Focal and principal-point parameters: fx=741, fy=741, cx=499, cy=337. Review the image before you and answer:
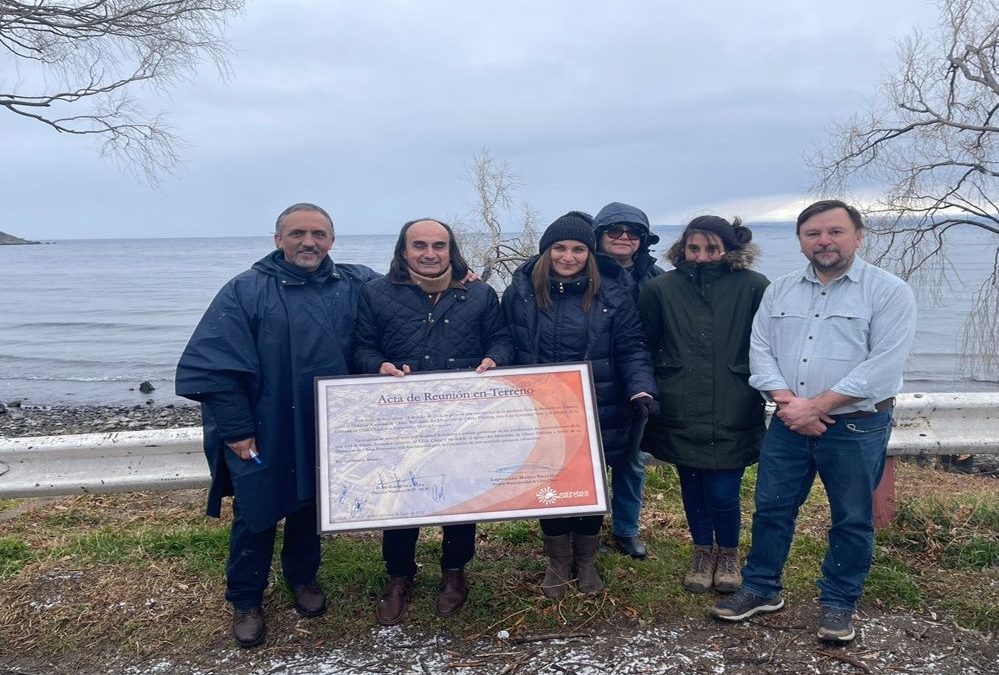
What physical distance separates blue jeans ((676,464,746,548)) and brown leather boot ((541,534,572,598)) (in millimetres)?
703

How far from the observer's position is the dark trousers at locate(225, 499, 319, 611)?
3639 mm

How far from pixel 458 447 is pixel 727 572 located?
1.62 m

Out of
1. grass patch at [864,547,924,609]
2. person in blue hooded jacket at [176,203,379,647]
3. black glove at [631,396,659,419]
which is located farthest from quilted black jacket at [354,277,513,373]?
grass patch at [864,547,924,609]

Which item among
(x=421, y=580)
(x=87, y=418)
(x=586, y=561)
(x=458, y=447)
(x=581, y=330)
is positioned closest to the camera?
(x=458, y=447)

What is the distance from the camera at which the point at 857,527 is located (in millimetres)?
3436

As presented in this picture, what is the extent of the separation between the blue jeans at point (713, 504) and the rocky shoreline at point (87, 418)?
441 inches

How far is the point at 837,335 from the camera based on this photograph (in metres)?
3.35

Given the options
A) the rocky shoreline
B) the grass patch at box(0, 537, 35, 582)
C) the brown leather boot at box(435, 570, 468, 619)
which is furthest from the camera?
the rocky shoreline

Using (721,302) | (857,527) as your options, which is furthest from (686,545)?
(721,302)

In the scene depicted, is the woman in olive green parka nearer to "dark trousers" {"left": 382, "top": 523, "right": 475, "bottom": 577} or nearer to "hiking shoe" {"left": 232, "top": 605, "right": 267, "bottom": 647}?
"dark trousers" {"left": 382, "top": 523, "right": 475, "bottom": 577}

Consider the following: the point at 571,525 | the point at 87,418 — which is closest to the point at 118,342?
the point at 87,418

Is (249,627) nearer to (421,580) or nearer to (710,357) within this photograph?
(421,580)

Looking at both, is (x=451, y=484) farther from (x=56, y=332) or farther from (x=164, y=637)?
(x=56, y=332)

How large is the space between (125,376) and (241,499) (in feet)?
62.2
